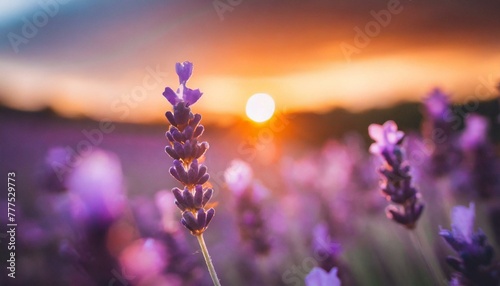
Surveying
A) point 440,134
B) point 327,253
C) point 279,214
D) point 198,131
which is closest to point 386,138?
point 327,253

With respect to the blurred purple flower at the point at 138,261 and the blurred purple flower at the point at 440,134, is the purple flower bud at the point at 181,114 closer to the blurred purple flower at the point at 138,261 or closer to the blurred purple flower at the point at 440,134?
the blurred purple flower at the point at 138,261

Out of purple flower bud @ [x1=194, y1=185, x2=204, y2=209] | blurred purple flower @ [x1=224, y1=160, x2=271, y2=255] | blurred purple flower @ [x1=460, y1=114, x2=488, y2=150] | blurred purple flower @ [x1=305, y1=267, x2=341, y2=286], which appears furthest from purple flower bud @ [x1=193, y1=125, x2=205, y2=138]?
blurred purple flower @ [x1=460, y1=114, x2=488, y2=150]

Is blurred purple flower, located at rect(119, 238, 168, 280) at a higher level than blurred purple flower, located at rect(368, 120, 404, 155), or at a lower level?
lower

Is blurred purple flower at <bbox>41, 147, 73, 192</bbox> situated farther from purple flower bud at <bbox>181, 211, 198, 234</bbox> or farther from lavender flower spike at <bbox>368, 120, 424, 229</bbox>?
lavender flower spike at <bbox>368, 120, 424, 229</bbox>

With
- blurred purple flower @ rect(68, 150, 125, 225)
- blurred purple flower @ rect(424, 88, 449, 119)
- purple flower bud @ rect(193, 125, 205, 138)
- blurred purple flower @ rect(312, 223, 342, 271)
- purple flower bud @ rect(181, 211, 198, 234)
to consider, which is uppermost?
blurred purple flower @ rect(424, 88, 449, 119)

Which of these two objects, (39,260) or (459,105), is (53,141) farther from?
(459,105)

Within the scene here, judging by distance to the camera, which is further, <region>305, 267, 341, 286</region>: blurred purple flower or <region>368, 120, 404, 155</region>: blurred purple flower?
<region>368, 120, 404, 155</region>: blurred purple flower

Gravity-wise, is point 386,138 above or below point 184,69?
below

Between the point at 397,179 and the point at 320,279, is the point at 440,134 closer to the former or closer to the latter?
the point at 397,179
